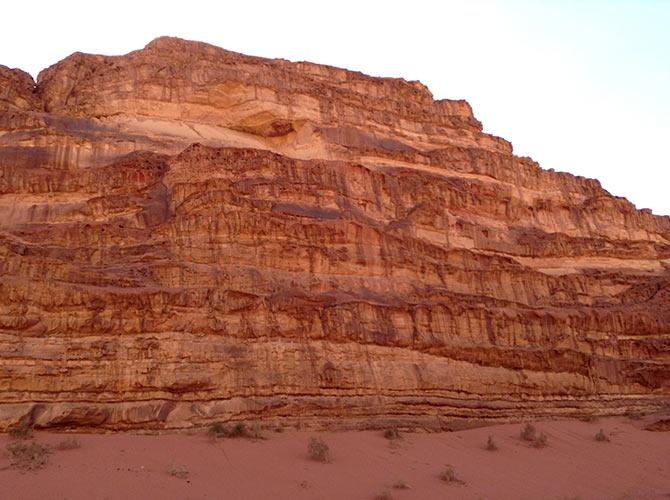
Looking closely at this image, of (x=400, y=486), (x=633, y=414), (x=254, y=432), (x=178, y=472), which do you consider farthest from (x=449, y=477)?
(x=633, y=414)

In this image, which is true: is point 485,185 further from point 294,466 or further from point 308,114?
point 294,466

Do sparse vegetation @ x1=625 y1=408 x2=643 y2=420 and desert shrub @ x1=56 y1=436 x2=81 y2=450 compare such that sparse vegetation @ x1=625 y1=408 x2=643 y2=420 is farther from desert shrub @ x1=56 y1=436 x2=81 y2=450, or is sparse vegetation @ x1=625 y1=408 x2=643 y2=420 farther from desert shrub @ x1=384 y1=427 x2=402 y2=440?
desert shrub @ x1=56 y1=436 x2=81 y2=450

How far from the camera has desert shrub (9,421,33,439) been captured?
45.3 ft

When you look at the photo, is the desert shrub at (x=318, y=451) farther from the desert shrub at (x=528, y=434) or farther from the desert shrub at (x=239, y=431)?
the desert shrub at (x=528, y=434)

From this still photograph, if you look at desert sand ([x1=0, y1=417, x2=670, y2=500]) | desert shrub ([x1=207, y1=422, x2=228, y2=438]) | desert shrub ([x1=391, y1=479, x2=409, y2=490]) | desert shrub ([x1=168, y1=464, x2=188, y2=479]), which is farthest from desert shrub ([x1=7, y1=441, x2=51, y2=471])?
desert shrub ([x1=391, y1=479, x2=409, y2=490])

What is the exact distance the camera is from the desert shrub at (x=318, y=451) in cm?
1473

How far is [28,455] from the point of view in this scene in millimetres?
12672

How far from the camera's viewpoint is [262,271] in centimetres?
2012

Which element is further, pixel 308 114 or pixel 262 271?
pixel 308 114

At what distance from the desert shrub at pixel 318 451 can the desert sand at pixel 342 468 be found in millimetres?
210

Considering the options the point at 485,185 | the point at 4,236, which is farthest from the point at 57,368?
the point at 485,185

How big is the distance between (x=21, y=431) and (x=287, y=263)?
9218 mm

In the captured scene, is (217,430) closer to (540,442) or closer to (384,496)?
(384,496)

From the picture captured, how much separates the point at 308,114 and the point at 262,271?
50.2 ft
